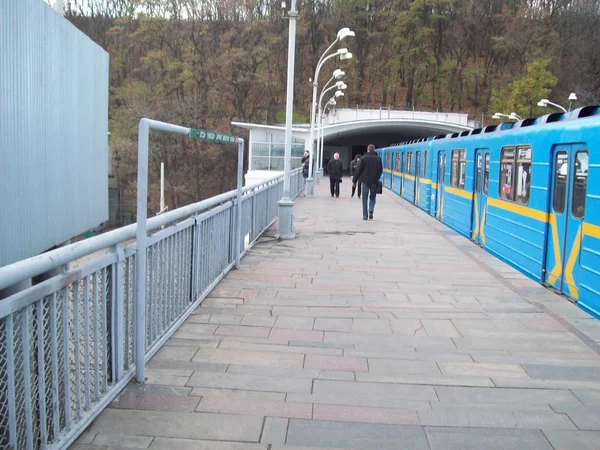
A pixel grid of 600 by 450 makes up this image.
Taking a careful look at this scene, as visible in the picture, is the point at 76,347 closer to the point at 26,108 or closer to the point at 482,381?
the point at 26,108

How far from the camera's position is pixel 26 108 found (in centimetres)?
388

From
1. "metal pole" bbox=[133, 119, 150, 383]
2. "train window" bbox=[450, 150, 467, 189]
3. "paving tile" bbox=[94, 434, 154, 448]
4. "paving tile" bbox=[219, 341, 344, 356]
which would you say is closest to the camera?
"paving tile" bbox=[94, 434, 154, 448]

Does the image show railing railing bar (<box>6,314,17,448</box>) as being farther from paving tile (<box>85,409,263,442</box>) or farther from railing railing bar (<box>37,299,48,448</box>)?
paving tile (<box>85,409,263,442</box>)

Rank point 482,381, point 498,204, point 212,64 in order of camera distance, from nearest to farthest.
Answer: point 482,381 → point 498,204 → point 212,64

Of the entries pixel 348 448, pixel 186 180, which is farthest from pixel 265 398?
pixel 186 180

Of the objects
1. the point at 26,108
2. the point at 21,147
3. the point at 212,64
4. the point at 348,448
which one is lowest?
the point at 348,448

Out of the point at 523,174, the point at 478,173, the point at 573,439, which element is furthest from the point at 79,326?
the point at 478,173

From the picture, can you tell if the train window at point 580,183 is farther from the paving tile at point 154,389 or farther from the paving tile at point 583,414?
the paving tile at point 154,389

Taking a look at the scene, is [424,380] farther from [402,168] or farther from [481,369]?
[402,168]

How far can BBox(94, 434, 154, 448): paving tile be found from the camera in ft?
10.9

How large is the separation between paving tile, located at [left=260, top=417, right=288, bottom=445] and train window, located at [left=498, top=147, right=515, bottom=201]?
7.52 m

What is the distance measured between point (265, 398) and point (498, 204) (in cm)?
788

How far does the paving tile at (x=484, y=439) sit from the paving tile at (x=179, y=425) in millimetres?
1001

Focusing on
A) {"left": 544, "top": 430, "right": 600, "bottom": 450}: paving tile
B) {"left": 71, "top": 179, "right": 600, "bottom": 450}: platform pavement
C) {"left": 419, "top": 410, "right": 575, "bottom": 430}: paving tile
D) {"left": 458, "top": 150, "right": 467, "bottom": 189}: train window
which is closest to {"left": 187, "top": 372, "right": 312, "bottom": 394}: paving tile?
{"left": 71, "top": 179, "right": 600, "bottom": 450}: platform pavement
